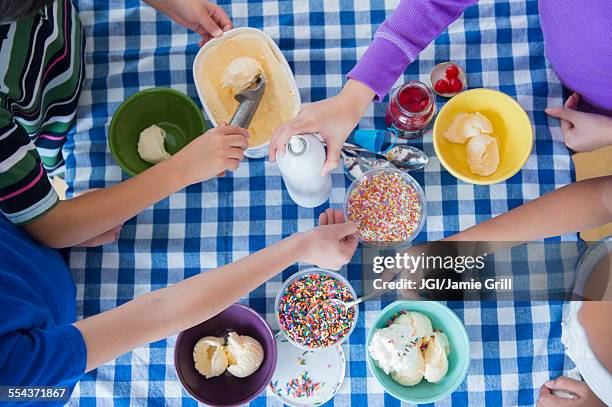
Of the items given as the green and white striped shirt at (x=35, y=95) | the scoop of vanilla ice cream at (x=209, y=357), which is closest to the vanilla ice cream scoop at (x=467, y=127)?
the scoop of vanilla ice cream at (x=209, y=357)

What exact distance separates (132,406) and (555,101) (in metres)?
1.13

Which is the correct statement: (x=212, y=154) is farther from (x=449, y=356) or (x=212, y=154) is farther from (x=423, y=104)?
(x=449, y=356)

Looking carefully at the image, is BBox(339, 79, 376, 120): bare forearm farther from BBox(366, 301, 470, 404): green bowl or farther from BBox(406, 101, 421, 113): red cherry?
BBox(366, 301, 470, 404): green bowl

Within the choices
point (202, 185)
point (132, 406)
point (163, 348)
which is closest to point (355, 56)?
point (202, 185)

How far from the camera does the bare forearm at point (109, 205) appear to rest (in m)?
1.07

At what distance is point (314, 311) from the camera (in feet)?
3.71

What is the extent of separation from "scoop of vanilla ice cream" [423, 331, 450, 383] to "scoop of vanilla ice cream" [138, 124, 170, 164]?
674 mm

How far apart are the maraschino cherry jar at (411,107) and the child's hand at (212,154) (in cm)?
32

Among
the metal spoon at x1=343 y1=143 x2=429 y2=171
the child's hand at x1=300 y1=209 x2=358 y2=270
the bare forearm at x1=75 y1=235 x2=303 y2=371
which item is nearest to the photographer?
the bare forearm at x1=75 y1=235 x2=303 y2=371

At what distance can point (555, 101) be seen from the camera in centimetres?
121

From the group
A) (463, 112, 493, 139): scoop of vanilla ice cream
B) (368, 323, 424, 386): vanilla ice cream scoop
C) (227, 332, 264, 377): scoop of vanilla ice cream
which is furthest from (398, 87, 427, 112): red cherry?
(227, 332, 264, 377): scoop of vanilla ice cream

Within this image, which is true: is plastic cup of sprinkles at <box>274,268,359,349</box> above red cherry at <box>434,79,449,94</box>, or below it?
below

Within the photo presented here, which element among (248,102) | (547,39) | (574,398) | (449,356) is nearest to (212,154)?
(248,102)

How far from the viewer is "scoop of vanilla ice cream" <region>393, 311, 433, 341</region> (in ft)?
Result: 3.62
